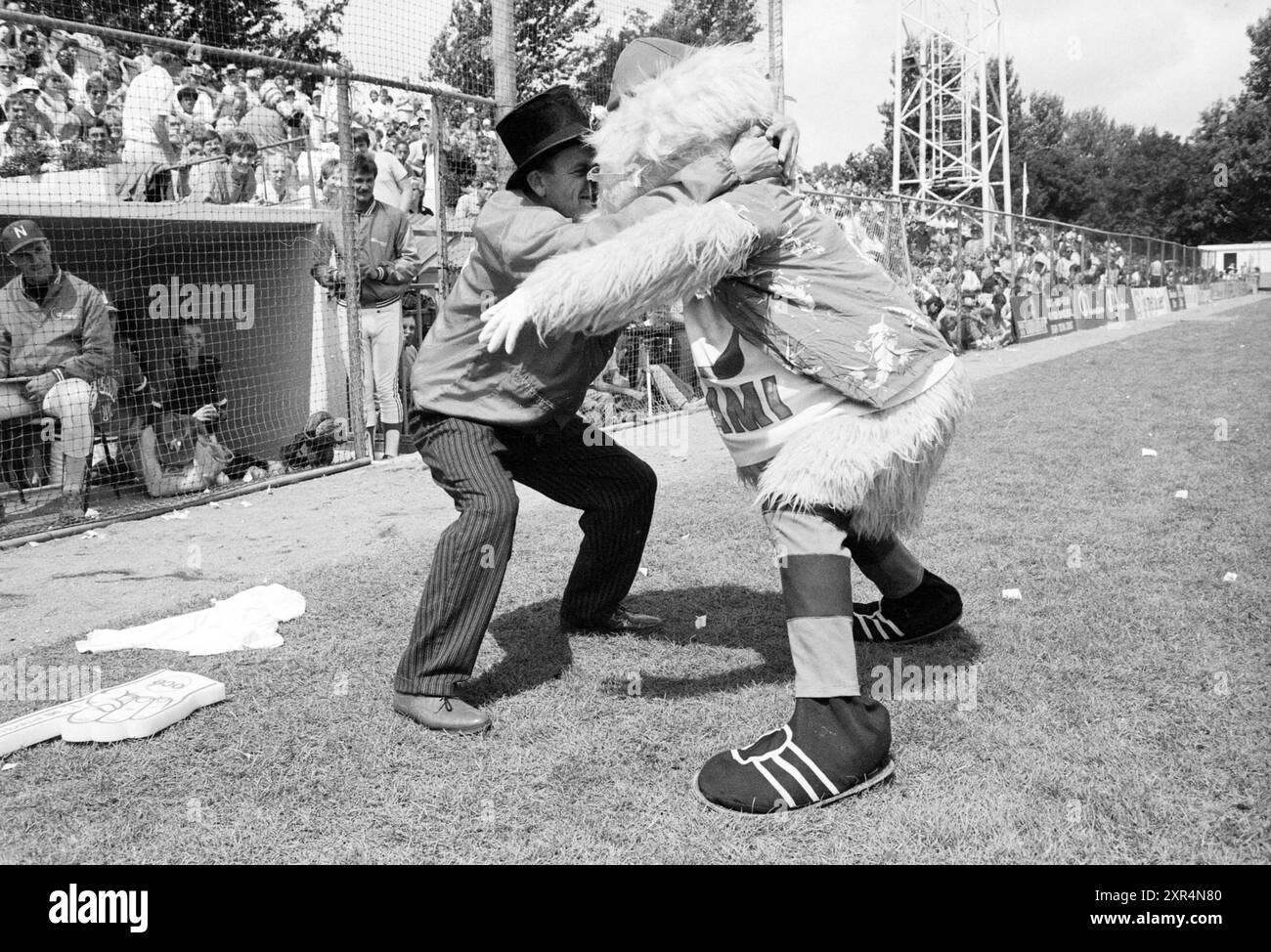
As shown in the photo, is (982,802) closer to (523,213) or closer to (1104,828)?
(1104,828)

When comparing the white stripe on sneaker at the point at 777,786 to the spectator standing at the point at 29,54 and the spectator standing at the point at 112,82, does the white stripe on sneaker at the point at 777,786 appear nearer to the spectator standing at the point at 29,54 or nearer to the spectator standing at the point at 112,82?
the spectator standing at the point at 112,82

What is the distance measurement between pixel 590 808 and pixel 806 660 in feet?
2.26

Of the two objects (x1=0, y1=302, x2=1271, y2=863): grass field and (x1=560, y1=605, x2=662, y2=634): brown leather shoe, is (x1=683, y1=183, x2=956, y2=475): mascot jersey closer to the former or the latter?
(x1=0, y1=302, x2=1271, y2=863): grass field

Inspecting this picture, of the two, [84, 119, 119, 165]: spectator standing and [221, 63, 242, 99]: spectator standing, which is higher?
[221, 63, 242, 99]: spectator standing

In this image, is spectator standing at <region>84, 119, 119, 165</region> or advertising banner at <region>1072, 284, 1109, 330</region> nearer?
spectator standing at <region>84, 119, 119, 165</region>

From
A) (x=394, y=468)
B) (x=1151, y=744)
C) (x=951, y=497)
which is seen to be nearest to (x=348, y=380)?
(x=394, y=468)

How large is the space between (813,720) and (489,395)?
1.44m

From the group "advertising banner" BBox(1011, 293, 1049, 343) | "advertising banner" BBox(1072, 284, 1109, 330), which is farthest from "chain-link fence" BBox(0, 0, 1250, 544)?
"advertising banner" BBox(1072, 284, 1109, 330)

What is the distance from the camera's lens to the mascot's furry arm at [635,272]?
2615mm

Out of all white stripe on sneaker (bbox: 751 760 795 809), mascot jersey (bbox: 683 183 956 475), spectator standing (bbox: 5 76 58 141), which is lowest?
white stripe on sneaker (bbox: 751 760 795 809)

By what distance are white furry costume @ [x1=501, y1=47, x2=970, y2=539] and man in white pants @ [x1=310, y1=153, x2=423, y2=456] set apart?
5441 mm

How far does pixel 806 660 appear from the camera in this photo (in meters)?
2.79

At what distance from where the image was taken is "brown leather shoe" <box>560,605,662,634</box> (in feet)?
13.3

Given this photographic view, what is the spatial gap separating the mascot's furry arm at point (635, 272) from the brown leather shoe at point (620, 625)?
5.20 feet
